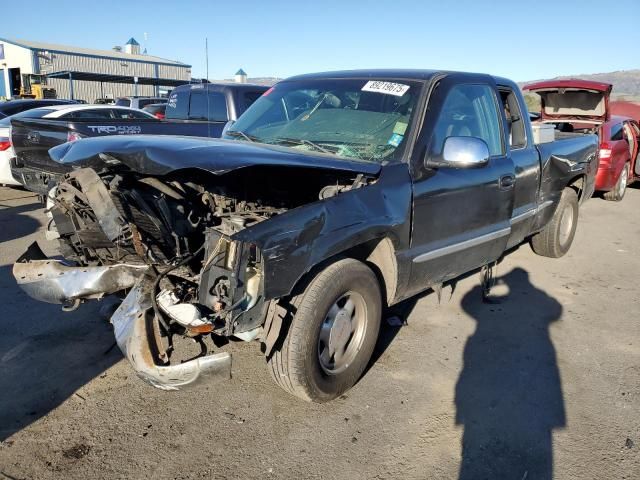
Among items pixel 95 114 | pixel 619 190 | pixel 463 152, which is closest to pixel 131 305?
pixel 463 152

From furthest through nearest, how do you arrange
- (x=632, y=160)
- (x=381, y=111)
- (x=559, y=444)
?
(x=632, y=160) < (x=381, y=111) < (x=559, y=444)

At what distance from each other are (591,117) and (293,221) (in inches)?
356

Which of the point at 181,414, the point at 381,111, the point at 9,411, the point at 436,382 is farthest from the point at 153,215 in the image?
the point at 436,382

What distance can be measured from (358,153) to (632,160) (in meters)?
9.98

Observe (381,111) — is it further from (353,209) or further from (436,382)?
(436,382)

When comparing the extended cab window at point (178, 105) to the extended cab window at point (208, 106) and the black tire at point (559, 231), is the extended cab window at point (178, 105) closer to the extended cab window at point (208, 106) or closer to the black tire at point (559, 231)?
the extended cab window at point (208, 106)

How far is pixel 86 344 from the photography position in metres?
3.81

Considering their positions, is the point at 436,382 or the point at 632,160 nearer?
the point at 436,382

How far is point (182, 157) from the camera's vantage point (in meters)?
2.79

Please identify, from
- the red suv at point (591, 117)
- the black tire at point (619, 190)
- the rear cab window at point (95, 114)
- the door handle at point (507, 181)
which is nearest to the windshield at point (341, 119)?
the door handle at point (507, 181)

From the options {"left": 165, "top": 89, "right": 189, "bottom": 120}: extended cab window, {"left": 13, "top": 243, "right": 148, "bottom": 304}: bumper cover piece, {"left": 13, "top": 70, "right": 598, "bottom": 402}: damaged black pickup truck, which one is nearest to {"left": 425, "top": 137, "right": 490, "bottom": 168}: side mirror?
{"left": 13, "top": 70, "right": 598, "bottom": 402}: damaged black pickup truck

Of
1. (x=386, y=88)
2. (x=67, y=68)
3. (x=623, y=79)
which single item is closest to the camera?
(x=386, y=88)

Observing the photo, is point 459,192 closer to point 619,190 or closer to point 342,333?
point 342,333

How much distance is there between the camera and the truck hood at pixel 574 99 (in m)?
8.94
